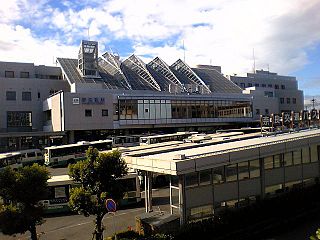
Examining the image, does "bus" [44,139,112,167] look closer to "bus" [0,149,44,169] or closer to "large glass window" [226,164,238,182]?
"bus" [0,149,44,169]

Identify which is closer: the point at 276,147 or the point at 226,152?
the point at 226,152

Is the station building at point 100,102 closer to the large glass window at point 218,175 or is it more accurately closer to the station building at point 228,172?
the station building at point 228,172

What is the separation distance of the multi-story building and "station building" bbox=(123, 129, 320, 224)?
56.4 meters

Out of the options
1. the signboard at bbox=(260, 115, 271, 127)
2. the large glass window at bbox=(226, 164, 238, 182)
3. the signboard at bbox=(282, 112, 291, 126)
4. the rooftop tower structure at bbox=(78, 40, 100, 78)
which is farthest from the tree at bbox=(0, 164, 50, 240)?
the rooftop tower structure at bbox=(78, 40, 100, 78)

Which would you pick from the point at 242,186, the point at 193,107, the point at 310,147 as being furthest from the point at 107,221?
the point at 193,107

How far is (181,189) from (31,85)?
56749mm

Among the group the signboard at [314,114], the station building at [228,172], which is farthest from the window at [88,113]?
the station building at [228,172]

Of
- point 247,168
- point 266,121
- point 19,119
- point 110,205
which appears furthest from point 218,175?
point 19,119

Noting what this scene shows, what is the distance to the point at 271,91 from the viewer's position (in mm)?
89750

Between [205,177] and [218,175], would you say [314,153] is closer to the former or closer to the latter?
[218,175]

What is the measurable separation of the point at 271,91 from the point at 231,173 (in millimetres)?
77056

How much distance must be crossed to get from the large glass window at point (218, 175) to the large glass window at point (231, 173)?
300 mm

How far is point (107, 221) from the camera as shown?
785 inches

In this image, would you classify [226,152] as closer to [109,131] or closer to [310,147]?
[310,147]
